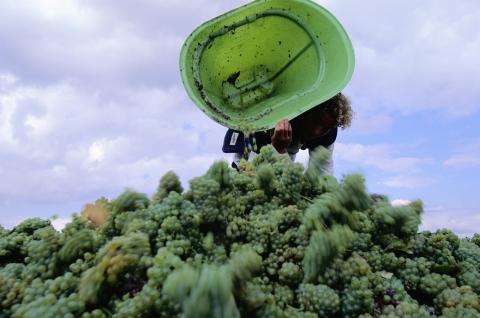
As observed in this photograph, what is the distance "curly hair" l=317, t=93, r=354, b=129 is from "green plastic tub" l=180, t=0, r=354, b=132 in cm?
38

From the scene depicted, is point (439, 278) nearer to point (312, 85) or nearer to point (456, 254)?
point (456, 254)

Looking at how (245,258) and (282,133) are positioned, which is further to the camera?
(282,133)

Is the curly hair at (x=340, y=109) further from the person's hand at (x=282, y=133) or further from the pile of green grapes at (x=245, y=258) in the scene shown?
the pile of green grapes at (x=245, y=258)

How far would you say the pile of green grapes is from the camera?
99 cm

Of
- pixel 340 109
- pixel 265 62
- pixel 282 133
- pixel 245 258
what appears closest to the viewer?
pixel 245 258

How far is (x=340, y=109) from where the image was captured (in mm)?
3797

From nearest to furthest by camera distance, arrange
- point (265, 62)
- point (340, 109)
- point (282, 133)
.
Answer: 1. point (282, 133)
2. point (265, 62)
3. point (340, 109)

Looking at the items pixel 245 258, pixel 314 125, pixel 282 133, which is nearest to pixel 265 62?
pixel 314 125

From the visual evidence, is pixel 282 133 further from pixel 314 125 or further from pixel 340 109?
pixel 340 109

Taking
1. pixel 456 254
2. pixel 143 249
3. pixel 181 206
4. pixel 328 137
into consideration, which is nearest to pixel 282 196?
pixel 181 206

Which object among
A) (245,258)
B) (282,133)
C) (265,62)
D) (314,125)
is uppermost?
(265,62)

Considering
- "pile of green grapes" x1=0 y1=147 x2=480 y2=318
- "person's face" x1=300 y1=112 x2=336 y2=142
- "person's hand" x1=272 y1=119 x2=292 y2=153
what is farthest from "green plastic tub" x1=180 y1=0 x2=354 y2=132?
"pile of green grapes" x1=0 y1=147 x2=480 y2=318

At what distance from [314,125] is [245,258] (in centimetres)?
279

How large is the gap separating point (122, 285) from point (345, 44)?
2.64 meters
